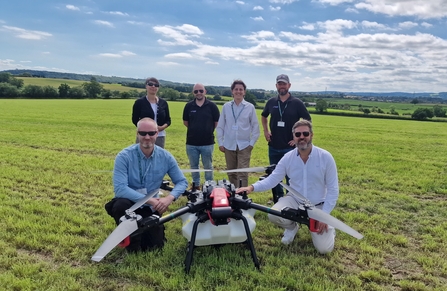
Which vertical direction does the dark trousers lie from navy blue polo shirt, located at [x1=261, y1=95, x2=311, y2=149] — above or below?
below

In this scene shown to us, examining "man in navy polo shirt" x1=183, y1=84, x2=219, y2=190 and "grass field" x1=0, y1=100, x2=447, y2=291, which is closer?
"grass field" x1=0, y1=100, x2=447, y2=291

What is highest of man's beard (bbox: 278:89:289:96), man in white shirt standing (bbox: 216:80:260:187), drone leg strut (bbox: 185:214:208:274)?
man's beard (bbox: 278:89:289:96)

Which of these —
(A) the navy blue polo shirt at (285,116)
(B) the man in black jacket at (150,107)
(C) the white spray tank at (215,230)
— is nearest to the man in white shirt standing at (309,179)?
(C) the white spray tank at (215,230)

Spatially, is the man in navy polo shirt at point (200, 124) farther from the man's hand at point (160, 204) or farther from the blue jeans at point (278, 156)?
the man's hand at point (160, 204)

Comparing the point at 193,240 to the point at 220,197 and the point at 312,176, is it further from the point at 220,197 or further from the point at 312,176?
the point at 312,176

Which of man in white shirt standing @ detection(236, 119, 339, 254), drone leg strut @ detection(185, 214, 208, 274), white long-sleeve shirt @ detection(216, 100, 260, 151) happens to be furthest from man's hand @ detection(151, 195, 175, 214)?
white long-sleeve shirt @ detection(216, 100, 260, 151)

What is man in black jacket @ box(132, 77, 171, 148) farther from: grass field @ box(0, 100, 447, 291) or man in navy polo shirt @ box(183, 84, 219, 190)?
grass field @ box(0, 100, 447, 291)
